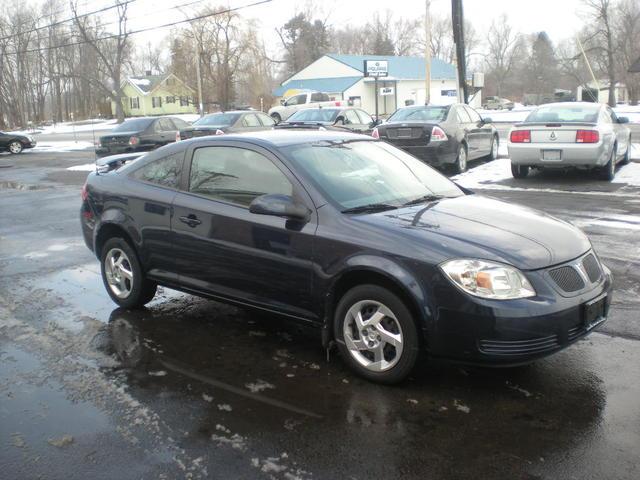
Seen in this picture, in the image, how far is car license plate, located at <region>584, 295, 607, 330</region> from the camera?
3783 mm

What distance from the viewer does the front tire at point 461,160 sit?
1454cm

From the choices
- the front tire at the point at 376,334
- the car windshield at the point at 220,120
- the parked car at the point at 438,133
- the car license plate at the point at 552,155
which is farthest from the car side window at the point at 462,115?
the front tire at the point at 376,334

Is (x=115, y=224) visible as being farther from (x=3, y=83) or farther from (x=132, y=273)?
(x=3, y=83)

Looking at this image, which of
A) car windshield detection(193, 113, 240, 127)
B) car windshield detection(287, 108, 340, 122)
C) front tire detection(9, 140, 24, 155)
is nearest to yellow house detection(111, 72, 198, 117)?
front tire detection(9, 140, 24, 155)

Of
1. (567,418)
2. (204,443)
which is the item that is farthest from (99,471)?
(567,418)

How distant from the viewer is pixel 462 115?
601 inches

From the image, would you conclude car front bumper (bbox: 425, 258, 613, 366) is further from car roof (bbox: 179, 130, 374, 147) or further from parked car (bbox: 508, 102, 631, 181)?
parked car (bbox: 508, 102, 631, 181)

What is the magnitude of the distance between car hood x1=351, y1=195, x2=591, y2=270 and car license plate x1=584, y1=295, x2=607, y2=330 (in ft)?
1.00

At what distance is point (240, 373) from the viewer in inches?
169

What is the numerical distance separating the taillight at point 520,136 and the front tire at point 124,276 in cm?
893

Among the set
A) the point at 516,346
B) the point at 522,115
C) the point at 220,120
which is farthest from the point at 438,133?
the point at 522,115

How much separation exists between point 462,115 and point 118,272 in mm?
11334

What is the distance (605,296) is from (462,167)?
11097mm

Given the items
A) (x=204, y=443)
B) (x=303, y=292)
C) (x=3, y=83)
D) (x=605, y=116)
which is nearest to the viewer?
(x=204, y=443)
